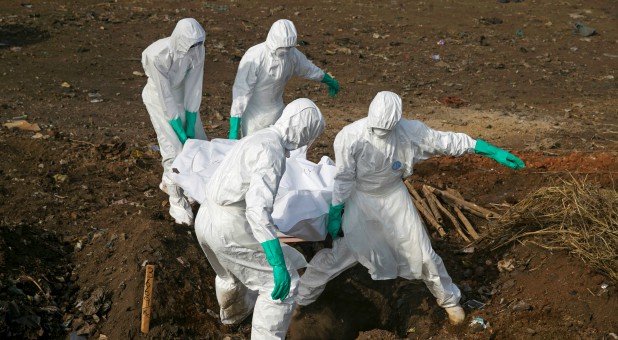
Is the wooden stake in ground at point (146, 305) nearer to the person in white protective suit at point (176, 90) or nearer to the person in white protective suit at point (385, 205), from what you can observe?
the person in white protective suit at point (385, 205)

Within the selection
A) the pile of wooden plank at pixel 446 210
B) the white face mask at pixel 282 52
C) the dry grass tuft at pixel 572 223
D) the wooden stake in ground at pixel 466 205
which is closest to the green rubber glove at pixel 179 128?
the white face mask at pixel 282 52

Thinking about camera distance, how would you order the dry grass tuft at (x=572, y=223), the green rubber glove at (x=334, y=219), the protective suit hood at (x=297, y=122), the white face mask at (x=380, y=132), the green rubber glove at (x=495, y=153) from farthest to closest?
the green rubber glove at (x=334, y=219), the dry grass tuft at (x=572, y=223), the green rubber glove at (x=495, y=153), the white face mask at (x=380, y=132), the protective suit hood at (x=297, y=122)

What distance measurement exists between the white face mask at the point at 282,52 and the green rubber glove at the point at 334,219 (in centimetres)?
181

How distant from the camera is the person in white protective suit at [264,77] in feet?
23.0

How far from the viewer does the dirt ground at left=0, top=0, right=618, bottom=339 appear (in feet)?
19.2

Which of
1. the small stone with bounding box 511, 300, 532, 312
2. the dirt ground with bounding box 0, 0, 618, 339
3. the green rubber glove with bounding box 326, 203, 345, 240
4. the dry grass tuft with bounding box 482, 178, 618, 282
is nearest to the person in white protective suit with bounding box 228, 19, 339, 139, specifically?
the dirt ground with bounding box 0, 0, 618, 339

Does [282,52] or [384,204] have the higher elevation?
[282,52]

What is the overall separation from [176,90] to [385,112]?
2.63 m

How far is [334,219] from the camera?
19.6 ft

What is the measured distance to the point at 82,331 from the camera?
18.0ft

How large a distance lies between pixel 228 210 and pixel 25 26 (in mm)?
9655

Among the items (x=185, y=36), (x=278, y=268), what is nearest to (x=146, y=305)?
(x=278, y=268)

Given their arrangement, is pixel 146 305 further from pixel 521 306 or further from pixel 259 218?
pixel 521 306

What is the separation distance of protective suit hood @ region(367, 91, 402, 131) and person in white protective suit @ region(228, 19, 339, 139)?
1962 mm
